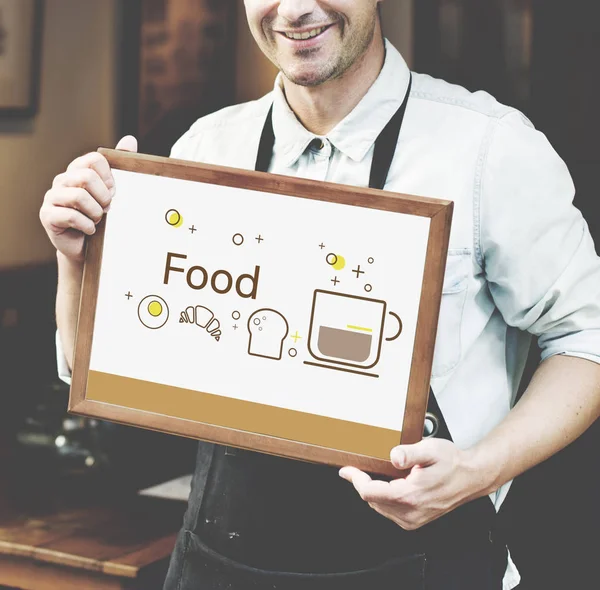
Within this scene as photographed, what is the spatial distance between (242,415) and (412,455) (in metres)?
0.26

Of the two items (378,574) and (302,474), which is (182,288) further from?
(378,574)

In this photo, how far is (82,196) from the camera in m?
1.31

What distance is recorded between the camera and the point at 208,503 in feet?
4.95

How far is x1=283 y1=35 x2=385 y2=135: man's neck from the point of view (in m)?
1.46

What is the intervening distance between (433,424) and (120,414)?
0.44 meters

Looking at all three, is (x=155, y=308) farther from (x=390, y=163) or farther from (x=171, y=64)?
(x=171, y=64)

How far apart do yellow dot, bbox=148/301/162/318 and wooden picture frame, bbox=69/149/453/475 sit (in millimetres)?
15

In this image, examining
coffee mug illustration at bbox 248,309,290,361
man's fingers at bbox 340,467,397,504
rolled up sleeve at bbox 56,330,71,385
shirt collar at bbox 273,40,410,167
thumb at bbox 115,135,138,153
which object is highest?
shirt collar at bbox 273,40,410,167

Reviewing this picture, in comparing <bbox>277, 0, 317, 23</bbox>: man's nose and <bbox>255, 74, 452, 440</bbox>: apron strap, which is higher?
<bbox>277, 0, 317, 23</bbox>: man's nose

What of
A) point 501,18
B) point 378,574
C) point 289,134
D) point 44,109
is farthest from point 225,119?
point 501,18

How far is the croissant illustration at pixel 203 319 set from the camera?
4.31 feet

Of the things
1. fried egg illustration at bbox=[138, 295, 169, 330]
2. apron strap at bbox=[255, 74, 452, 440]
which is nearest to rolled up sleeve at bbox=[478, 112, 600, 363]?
apron strap at bbox=[255, 74, 452, 440]

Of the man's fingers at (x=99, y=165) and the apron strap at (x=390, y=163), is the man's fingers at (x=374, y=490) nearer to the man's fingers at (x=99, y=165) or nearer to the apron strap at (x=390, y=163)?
the apron strap at (x=390, y=163)

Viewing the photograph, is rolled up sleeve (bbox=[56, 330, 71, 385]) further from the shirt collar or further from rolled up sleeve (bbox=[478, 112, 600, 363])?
rolled up sleeve (bbox=[478, 112, 600, 363])
